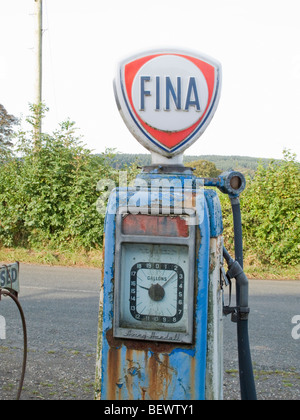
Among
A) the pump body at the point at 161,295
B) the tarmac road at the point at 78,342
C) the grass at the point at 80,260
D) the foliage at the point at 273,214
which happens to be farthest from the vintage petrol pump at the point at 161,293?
the foliage at the point at 273,214

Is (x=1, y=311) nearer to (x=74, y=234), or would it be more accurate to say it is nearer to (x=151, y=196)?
(x=74, y=234)

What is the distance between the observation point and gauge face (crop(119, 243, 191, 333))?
2.04 metres

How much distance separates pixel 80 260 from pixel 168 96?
22.8 ft

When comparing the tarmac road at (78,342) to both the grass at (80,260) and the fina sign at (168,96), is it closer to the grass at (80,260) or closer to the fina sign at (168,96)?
the grass at (80,260)

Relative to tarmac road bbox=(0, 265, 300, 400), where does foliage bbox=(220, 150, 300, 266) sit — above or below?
above

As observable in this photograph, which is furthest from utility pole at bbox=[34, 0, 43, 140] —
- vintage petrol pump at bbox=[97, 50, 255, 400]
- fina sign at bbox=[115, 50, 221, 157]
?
vintage petrol pump at bbox=[97, 50, 255, 400]

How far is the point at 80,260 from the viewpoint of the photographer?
8867 mm

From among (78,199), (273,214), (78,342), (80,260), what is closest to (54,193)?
(78,199)

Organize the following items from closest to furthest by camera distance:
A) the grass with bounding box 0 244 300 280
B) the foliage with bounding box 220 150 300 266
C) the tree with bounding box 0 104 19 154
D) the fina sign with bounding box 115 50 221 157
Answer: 1. the fina sign with bounding box 115 50 221 157
2. the grass with bounding box 0 244 300 280
3. the foliage with bounding box 220 150 300 266
4. the tree with bounding box 0 104 19 154

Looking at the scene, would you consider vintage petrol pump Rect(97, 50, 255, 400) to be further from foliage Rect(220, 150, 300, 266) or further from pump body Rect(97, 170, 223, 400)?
foliage Rect(220, 150, 300, 266)

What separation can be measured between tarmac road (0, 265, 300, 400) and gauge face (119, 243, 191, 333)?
1.75 meters

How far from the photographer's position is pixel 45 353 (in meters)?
4.38

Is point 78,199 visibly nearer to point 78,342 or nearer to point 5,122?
point 78,342
